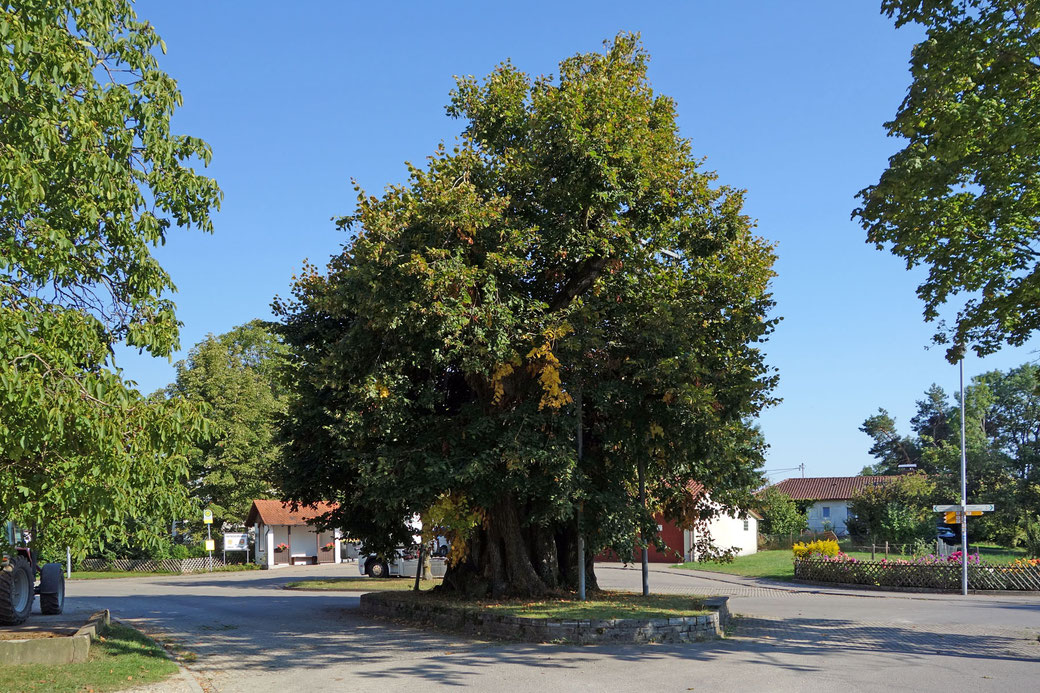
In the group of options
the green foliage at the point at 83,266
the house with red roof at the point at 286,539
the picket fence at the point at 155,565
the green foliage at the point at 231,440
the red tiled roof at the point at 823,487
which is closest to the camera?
the green foliage at the point at 83,266

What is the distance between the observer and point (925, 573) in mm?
31719

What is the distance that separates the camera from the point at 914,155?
15.0 meters

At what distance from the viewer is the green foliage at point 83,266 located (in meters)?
8.70

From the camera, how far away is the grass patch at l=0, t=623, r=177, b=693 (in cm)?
1112

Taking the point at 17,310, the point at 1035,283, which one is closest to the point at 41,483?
the point at 17,310

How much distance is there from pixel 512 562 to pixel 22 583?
406 inches

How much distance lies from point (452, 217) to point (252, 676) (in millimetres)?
8741

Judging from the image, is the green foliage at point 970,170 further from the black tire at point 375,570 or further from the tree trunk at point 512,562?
the black tire at point 375,570

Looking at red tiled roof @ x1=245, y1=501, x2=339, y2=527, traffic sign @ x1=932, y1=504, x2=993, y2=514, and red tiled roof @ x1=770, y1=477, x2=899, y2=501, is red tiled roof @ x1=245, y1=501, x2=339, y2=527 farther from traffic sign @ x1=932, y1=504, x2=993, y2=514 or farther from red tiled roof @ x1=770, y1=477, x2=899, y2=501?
red tiled roof @ x1=770, y1=477, x2=899, y2=501

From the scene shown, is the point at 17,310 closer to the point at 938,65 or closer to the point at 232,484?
the point at 938,65

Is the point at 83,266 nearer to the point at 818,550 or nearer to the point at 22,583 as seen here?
the point at 22,583

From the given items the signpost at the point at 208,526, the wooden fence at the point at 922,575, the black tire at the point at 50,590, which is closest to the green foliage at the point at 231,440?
the signpost at the point at 208,526

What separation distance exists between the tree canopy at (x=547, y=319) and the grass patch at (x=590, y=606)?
1139 mm

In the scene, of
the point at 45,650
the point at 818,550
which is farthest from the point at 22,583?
the point at 818,550
